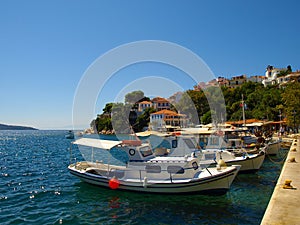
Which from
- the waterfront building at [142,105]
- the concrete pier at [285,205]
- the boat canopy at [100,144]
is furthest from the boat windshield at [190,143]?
the waterfront building at [142,105]

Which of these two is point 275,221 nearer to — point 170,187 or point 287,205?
point 287,205

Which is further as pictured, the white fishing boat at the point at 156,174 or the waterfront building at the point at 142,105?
the waterfront building at the point at 142,105

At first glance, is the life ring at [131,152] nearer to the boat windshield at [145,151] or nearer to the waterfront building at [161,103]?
the boat windshield at [145,151]

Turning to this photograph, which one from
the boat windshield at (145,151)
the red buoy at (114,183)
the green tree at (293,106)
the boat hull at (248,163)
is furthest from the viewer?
the green tree at (293,106)

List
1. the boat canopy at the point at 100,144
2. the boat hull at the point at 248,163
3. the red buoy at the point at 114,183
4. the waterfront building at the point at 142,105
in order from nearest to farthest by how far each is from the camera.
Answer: the red buoy at the point at 114,183 → the boat canopy at the point at 100,144 → the boat hull at the point at 248,163 → the waterfront building at the point at 142,105

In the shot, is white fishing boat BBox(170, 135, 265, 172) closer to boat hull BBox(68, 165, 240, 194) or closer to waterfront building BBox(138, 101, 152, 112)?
boat hull BBox(68, 165, 240, 194)

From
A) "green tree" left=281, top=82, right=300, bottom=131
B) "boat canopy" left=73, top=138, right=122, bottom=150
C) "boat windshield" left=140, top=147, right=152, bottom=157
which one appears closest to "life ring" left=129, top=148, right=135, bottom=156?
"boat windshield" left=140, top=147, right=152, bottom=157

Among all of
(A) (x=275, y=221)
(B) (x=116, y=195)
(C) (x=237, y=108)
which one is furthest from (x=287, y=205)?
(C) (x=237, y=108)

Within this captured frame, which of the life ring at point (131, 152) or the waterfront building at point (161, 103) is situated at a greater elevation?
the waterfront building at point (161, 103)

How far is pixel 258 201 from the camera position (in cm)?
1271

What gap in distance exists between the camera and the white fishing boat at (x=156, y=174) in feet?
44.1

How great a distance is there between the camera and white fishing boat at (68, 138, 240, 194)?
13.4 meters

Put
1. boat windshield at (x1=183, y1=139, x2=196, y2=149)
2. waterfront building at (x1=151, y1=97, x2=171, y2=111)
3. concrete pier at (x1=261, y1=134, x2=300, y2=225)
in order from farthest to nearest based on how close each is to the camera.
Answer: waterfront building at (x1=151, y1=97, x2=171, y2=111) → boat windshield at (x1=183, y1=139, x2=196, y2=149) → concrete pier at (x1=261, y1=134, x2=300, y2=225)

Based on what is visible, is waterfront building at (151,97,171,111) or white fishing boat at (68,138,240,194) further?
waterfront building at (151,97,171,111)
